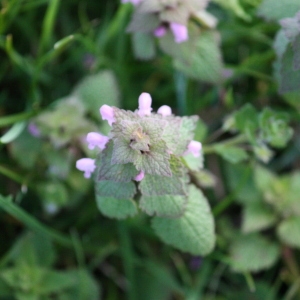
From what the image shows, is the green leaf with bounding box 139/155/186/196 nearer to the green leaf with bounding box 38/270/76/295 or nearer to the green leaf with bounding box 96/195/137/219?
the green leaf with bounding box 96/195/137/219

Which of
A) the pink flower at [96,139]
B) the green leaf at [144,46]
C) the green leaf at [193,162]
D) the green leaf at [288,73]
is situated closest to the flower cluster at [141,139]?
the pink flower at [96,139]

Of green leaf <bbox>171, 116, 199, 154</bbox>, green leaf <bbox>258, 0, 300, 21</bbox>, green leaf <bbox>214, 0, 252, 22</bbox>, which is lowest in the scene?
green leaf <bbox>214, 0, 252, 22</bbox>

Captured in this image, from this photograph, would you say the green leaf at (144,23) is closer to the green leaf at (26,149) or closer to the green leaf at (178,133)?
the green leaf at (178,133)

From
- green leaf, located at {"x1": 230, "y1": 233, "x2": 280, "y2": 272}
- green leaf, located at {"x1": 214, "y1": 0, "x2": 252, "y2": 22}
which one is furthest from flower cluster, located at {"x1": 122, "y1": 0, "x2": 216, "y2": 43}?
green leaf, located at {"x1": 230, "y1": 233, "x2": 280, "y2": 272}

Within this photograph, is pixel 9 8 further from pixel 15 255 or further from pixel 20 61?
pixel 15 255

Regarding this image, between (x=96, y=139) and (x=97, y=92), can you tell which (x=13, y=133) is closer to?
(x=97, y=92)

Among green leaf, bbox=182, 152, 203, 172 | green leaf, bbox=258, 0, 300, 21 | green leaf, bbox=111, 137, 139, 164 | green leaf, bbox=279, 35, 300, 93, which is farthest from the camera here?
green leaf, bbox=258, 0, 300, 21

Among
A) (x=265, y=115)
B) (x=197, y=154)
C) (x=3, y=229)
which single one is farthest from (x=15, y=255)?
(x=265, y=115)
